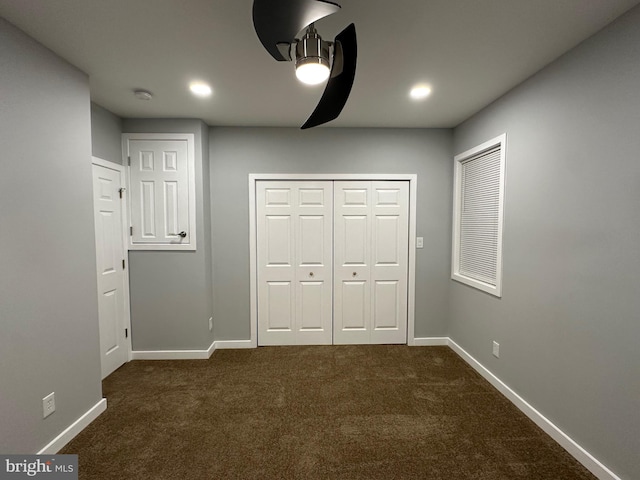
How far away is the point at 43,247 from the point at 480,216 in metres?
3.49

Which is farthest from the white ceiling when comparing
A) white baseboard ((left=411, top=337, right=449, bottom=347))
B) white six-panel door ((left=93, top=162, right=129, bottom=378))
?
white baseboard ((left=411, top=337, right=449, bottom=347))

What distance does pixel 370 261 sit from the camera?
3.40m

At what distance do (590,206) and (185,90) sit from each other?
9.69ft

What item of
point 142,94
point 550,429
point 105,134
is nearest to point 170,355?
point 105,134

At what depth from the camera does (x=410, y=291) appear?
341cm

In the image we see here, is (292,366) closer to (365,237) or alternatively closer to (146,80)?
(365,237)

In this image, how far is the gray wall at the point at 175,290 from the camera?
303cm

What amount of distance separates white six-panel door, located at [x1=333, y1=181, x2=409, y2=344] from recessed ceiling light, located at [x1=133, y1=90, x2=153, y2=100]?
1.96 meters

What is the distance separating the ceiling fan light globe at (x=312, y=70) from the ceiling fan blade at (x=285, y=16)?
0.34 ft

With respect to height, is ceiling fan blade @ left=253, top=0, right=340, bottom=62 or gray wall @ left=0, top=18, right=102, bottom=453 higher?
ceiling fan blade @ left=253, top=0, right=340, bottom=62

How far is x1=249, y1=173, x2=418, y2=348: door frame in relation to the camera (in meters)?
3.27

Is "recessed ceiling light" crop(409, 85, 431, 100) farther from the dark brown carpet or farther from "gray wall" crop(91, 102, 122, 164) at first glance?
"gray wall" crop(91, 102, 122, 164)

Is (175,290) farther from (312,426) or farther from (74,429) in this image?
(312,426)

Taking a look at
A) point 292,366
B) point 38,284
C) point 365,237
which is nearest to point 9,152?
point 38,284
